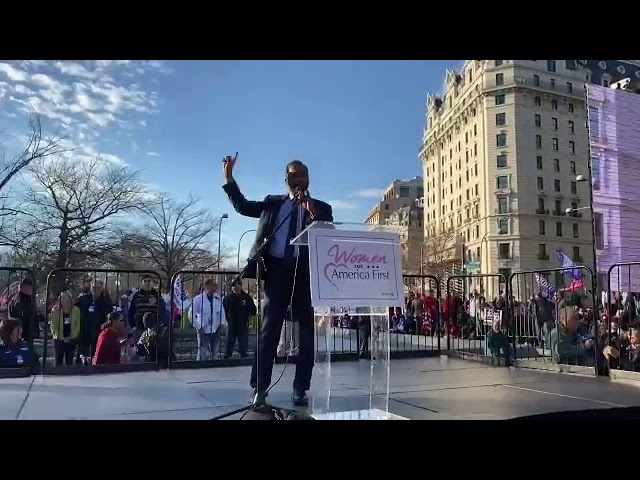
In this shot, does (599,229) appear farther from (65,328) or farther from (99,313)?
(65,328)

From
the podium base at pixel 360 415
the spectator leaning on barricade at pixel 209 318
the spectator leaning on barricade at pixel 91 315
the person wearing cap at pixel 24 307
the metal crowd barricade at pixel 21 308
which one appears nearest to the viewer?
the podium base at pixel 360 415

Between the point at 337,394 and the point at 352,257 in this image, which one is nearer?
the point at 352,257

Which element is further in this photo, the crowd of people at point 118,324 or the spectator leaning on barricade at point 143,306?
the spectator leaning on barricade at point 143,306

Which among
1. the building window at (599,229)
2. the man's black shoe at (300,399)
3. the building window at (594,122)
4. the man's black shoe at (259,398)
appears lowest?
the man's black shoe at (300,399)

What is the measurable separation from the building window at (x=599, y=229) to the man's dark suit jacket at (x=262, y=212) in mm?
4004

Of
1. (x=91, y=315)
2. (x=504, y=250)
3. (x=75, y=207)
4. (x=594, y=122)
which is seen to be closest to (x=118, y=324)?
(x=91, y=315)

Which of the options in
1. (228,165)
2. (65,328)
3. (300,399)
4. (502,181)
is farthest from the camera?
(502,181)

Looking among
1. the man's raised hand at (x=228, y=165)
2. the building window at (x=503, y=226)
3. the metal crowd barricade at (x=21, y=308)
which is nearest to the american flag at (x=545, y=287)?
the man's raised hand at (x=228, y=165)

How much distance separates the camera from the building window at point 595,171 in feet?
19.2

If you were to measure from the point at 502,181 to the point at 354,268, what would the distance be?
35.4 metres

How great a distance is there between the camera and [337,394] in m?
3.83

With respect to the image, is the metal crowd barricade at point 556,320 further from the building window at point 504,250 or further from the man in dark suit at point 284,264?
the building window at point 504,250
